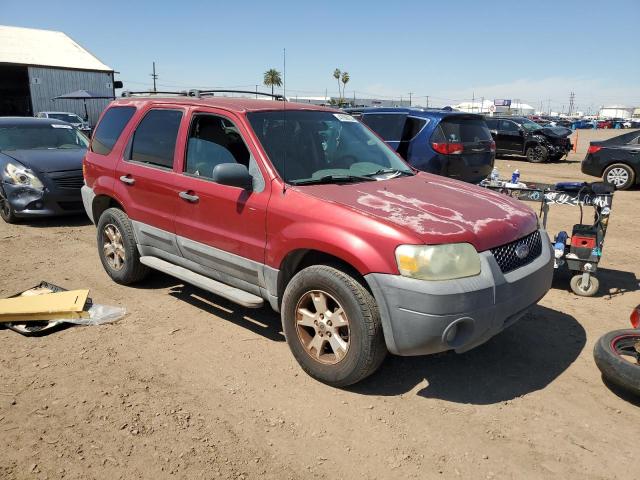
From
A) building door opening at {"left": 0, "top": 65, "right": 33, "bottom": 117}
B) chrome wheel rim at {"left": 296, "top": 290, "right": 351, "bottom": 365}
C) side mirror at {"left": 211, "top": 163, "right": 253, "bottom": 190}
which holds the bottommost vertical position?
chrome wheel rim at {"left": 296, "top": 290, "right": 351, "bottom": 365}

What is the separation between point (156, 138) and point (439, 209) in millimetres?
2756

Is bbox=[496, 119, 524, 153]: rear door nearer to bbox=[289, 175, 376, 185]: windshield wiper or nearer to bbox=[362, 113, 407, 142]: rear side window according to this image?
bbox=[362, 113, 407, 142]: rear side window

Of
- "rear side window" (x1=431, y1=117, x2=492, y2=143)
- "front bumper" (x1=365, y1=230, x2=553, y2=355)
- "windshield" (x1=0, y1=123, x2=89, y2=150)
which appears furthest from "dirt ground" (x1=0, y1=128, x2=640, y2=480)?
"windshield" (x1=0, y1=123, x2=89, y2=150)

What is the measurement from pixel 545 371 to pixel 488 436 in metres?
1.02

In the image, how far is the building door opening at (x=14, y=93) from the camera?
112 ft

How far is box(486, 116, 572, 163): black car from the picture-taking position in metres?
18.7

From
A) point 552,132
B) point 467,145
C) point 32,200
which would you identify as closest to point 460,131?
point 467,145

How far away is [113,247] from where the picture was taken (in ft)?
17.1

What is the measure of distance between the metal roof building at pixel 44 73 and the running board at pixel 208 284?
34.5 meters

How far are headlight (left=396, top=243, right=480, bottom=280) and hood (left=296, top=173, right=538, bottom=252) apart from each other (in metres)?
0.06

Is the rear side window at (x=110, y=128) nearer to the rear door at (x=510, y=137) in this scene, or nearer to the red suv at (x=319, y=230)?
the red suv at (x=319, y=230)

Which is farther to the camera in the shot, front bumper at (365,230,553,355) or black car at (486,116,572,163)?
black car at (486,116,572,163)

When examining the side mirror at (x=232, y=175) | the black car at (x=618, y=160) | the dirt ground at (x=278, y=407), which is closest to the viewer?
the dirt ground at (x=278, y=407)

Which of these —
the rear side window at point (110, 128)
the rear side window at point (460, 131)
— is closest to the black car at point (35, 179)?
the rear side window at point (110, 128)
